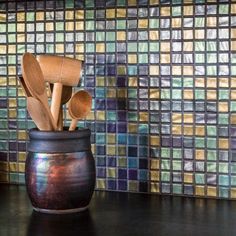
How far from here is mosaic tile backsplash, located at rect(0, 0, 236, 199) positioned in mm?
1129

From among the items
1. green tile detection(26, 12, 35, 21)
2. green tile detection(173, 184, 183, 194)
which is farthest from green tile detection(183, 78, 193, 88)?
green tile detection(26, 12, 35, 21)

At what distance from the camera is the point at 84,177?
1021mm

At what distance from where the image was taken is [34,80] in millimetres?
1013

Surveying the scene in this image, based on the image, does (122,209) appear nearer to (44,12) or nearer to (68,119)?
(68,119)

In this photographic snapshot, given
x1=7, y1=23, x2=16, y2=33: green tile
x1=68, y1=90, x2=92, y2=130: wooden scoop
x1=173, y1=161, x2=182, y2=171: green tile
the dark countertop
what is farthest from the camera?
x1=7, y1=23, x2=16, y2=33: green tile

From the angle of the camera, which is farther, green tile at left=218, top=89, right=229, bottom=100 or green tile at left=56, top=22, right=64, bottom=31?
green tile at left=56, top=22, right=64, bottom=31

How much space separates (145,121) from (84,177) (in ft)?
0.74

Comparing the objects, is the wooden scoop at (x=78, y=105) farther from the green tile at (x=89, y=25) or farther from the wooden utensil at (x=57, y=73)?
the green tile at (x=89, y=25)

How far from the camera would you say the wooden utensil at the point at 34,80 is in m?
1.00

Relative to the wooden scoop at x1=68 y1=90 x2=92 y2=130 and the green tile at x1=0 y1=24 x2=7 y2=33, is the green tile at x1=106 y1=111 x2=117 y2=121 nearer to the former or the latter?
the wooden scoop at x1=68 y1=90 x2=92 y2=130

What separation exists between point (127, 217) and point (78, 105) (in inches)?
9.2

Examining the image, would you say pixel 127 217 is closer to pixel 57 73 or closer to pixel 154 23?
pixel 57 73

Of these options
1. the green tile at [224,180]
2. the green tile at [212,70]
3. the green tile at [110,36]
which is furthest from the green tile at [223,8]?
the green tile at [224,180]

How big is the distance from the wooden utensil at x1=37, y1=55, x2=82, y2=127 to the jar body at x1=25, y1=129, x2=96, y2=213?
67 millimetres
